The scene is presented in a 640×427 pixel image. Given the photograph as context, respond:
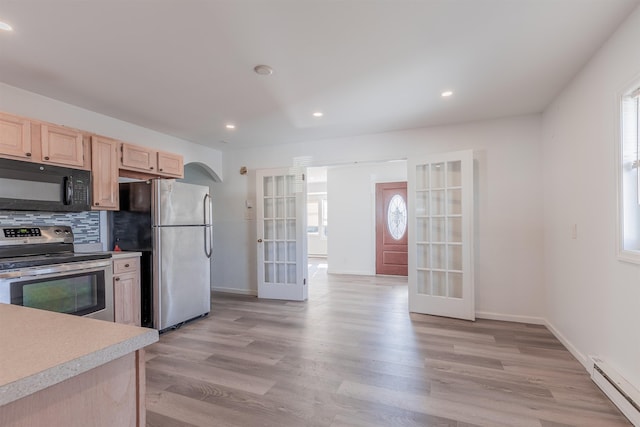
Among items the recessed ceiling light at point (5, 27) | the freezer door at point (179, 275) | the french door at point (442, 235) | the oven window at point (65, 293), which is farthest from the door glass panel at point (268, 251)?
the recessed ceiling light at point (5, 27)

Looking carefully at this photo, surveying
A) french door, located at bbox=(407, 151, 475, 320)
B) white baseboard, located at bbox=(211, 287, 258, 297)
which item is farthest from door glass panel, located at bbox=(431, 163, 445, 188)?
white baseboard, located at bbox=(211, 287, 258, 297)

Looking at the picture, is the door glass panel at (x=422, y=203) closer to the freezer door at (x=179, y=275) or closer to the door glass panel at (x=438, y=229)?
the door glass panel at (x=438, y=229)

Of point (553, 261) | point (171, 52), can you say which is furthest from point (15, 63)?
point (553, 261)

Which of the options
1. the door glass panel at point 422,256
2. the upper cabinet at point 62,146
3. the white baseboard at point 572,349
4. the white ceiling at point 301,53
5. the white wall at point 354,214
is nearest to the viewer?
the white ceiling at point 301,53

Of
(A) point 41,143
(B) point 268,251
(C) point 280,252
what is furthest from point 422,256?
(A) point 41,143

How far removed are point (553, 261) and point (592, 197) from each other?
112 cm

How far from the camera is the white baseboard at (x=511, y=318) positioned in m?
3.56

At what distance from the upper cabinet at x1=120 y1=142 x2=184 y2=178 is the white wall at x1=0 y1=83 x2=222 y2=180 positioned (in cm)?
28

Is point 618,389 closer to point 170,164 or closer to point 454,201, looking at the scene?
point 454,201

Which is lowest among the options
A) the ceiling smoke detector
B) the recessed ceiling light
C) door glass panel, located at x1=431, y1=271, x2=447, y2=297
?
door glass panel, located at x1=431, y1=271, x2=447, y2=297

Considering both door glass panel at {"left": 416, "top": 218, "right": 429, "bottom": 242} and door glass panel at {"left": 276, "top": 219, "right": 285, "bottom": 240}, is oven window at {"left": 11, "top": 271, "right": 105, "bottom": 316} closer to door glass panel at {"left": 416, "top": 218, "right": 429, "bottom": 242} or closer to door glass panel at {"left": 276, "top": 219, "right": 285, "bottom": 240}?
door glass panel at {"left": 276, "top": 219, "right": 285, "bottom": 240}

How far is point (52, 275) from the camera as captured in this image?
2.46m

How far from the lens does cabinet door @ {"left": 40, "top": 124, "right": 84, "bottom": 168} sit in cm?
267

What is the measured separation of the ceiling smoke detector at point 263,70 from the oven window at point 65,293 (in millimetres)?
2278
